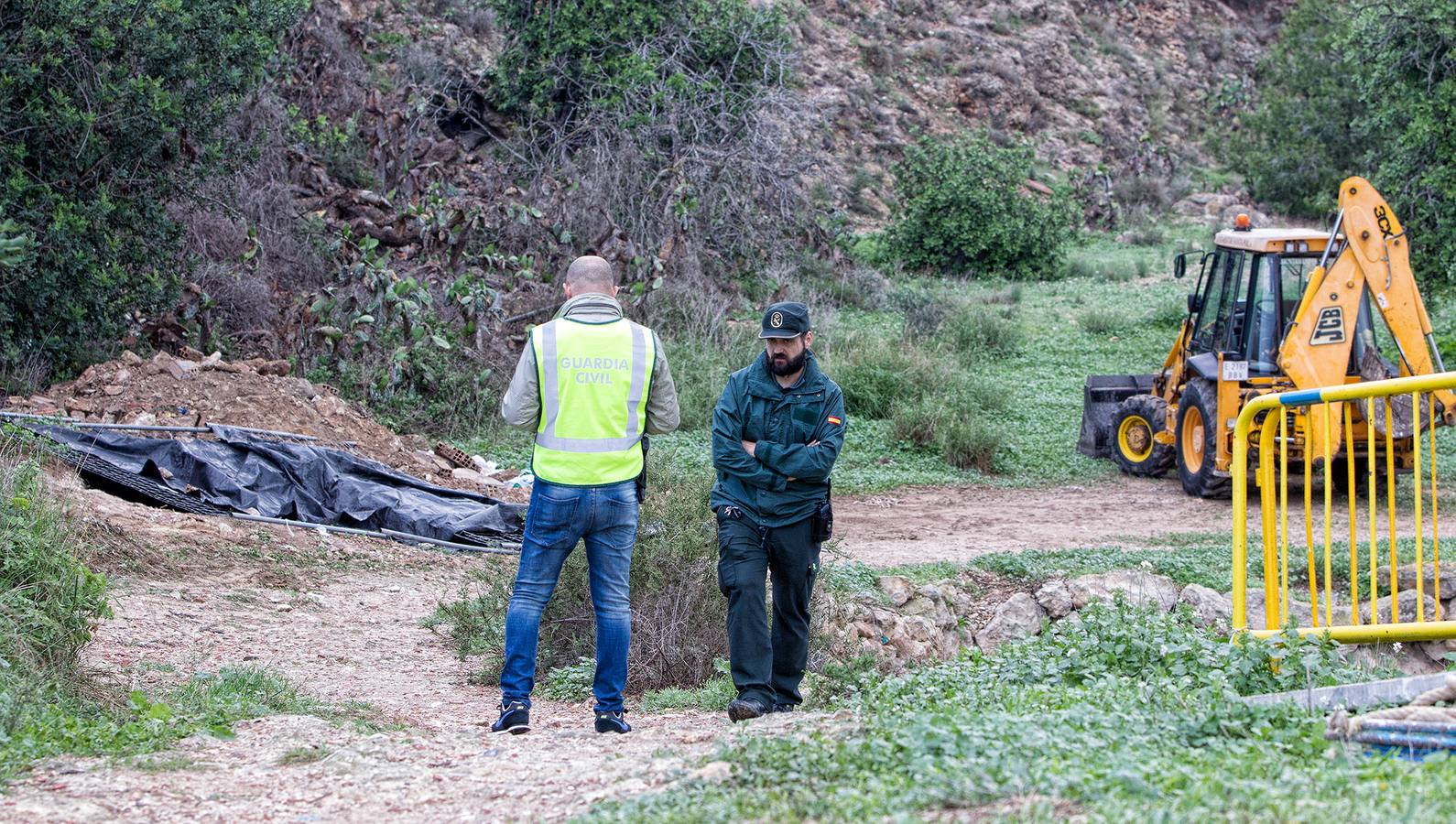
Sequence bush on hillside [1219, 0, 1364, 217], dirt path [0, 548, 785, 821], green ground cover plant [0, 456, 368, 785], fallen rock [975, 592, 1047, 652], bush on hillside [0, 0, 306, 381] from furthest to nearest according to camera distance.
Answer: bush on hillside [1219, 0, 1364, 217] → bush on hillside [0, 0, 306, 381] → fallen rock [975, 592, 1047, 652] → green ground cover plant [0, 456, 368, 785] → dirt path [0, 548, 785, 821]

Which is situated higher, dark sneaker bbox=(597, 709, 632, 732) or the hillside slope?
the hillside slope

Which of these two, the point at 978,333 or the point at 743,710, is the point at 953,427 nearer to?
the point at 978,333

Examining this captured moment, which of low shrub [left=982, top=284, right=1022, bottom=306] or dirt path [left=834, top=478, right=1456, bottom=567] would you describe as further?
low shrub [left=982, top=284, right=1022, bottom=306]

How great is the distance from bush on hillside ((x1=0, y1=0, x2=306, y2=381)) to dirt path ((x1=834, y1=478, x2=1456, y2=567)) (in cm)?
640

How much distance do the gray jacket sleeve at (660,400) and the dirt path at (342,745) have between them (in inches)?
45.2

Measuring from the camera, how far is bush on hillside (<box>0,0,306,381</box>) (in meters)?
11.4

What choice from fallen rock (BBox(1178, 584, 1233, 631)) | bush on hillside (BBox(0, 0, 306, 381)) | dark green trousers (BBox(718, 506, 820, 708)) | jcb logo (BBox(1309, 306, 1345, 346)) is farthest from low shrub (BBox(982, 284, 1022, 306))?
dark green trousers (BBox(718, 506, 820, 708))

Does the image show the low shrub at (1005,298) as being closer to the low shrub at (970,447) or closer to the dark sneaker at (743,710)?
the low shrub at (970,447)

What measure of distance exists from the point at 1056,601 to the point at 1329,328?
4.19m

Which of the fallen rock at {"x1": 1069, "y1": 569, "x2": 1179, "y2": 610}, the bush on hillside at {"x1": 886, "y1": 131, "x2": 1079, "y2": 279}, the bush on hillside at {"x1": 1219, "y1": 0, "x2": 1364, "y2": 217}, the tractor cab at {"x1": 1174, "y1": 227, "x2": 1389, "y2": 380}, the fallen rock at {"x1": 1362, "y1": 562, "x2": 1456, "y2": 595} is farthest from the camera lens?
the bush on hillside at {"x1": 1219, "y1": 0, "x2": 1364, "y2": 217}

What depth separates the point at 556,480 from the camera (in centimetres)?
531

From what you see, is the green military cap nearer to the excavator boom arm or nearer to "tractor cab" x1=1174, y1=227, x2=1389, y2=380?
the excavator boom arm

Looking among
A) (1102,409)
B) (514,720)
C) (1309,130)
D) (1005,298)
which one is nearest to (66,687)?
(514,720)

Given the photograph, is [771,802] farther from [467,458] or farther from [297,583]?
[467,458]
